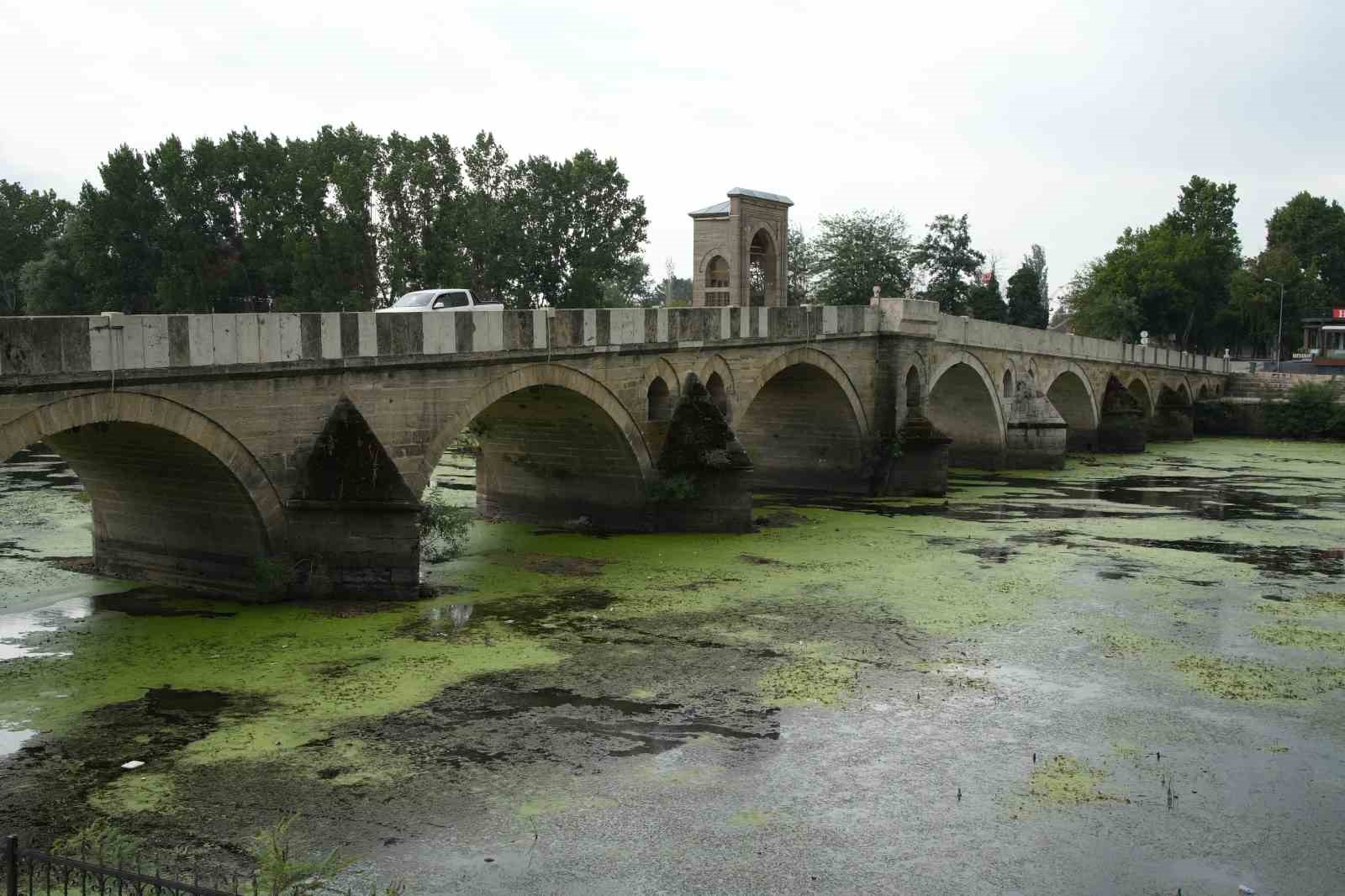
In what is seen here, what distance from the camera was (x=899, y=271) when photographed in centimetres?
5834

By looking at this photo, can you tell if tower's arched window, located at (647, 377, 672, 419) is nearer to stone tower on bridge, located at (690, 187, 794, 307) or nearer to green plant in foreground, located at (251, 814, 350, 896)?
stone tower on bridge, located at (690, 187, 794, 307)

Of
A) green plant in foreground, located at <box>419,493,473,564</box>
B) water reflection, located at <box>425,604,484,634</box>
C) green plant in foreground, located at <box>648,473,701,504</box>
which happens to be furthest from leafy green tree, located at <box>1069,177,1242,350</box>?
water reflection, located at <box>425,604,484,634</box>

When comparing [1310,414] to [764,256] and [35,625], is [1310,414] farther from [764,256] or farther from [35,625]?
[35,625]

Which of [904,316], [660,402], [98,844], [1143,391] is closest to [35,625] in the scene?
[98,844]

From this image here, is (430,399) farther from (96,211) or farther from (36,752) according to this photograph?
(96,211)

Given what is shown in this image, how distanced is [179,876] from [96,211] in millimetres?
44549

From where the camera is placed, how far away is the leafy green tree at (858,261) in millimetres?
57438

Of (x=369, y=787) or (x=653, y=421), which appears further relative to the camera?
(x=653, y=421)

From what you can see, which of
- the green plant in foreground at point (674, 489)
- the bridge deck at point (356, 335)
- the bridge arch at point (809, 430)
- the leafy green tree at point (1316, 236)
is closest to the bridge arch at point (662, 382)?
the bridge deck at point (356, 335)

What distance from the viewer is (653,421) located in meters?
21.1

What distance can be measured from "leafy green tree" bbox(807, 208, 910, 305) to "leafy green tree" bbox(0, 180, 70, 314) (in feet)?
112

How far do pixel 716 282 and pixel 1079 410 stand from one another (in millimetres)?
14763

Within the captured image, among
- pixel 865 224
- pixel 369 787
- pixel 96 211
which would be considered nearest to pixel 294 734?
pixel 369 787

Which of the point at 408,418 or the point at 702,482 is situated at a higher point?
the point at 408,418
